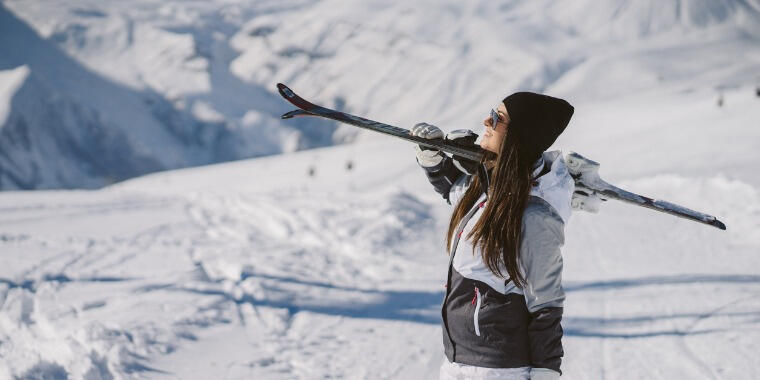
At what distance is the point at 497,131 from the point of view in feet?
7.13

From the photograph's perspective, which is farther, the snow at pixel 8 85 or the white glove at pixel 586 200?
the snow at pixel 8 85

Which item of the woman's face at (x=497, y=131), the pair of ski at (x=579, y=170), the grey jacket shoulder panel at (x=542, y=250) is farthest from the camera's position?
the pair of ski at (x=579, y=170)

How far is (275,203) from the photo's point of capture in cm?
1065

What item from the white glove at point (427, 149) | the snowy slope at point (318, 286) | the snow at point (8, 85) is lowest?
the snow at point (8, 85)

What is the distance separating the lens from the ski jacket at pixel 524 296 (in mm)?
2020

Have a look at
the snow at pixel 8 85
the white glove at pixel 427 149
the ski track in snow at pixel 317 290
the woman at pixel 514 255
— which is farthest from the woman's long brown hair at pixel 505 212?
the snow at pixel 8 85

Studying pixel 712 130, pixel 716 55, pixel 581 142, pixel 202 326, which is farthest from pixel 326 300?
pixel 716 55

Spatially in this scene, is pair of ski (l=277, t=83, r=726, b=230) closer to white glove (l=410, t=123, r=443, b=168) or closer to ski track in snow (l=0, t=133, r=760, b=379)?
white glove (l=410, t=123, r=443, b=168)

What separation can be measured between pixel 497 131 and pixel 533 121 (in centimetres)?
14

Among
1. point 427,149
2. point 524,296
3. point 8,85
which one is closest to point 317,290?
point 427,149

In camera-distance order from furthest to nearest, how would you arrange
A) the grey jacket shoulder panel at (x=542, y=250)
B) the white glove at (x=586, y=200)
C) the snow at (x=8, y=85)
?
the snow at (x=8, y=85), the white glove at (x=586, y=200), the grey jacket shoulder panel at (x=542, y=250)

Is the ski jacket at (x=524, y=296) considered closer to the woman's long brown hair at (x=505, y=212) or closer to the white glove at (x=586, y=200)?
the woman's long brown hair at (x=505, y=212)

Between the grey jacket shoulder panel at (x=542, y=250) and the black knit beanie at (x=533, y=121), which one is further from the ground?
the black knit beanie at (x=533, y=121)

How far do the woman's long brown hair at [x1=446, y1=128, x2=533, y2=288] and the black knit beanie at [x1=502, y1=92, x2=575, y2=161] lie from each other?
26mm
